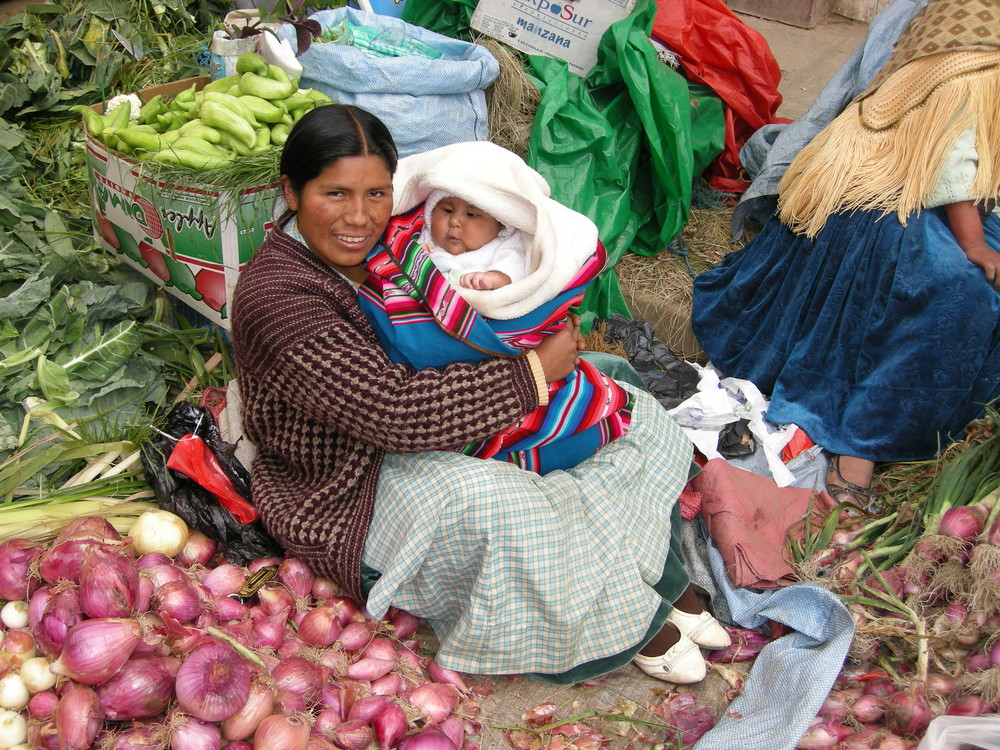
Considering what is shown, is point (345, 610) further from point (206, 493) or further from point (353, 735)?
point (206, 493)

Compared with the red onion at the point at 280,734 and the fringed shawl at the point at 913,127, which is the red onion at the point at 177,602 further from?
the fringed shawl at the point at 913,127

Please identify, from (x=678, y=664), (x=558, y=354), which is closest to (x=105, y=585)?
(x=558, y=354)

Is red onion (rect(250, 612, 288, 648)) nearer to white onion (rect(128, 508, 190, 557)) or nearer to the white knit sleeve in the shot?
white onion (rect(128, 508, 190, 557))

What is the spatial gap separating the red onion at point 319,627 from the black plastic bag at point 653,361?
4.87ft

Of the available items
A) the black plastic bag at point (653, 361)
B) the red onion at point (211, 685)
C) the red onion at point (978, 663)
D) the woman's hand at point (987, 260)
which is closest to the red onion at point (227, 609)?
the red onion at point (211, 685)

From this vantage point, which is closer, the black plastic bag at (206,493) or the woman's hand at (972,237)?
the black plastic bag at (206,493)

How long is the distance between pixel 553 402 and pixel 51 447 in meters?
1.40

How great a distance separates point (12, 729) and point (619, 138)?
3122 millimetres

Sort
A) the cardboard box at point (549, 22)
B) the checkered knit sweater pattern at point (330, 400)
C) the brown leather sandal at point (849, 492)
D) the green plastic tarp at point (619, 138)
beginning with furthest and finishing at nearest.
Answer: the cardboard box at point (549, 22) < the green plastic tarp at point (619, 138) < the brown leather sandal at point (849, 492) < the checkered knit sweater pattern at point (330, 400)

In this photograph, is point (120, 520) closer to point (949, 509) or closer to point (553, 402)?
point (553, 402)

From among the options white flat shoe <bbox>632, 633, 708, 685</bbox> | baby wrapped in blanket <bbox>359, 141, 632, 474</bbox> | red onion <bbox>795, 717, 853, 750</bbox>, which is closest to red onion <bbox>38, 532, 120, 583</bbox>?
baby wrapped in blanket <bbox>359, 141, 632, 474</bbox>

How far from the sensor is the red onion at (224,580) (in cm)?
203

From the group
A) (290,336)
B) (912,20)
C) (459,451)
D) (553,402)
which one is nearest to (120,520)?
(290,336)

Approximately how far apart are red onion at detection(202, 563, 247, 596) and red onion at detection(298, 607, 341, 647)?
0.20 metres
